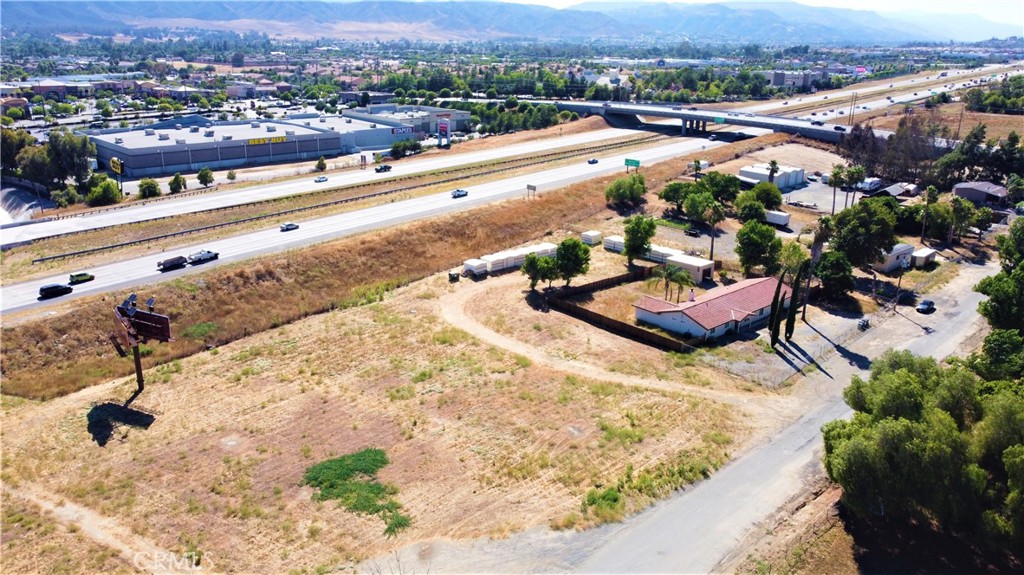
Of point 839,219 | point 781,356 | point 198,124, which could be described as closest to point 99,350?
point 781,356

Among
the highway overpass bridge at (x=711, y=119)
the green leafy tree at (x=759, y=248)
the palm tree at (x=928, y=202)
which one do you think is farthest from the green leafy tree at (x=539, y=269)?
the highway overpass bridge at (x=711, y=119)

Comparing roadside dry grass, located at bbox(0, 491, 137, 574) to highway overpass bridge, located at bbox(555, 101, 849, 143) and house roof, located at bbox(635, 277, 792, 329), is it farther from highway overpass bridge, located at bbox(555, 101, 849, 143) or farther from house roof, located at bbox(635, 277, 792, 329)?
highway overpass bridge, located at bbox(555, 101, 849, 143)

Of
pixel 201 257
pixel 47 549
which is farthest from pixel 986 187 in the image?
pixel 47 549

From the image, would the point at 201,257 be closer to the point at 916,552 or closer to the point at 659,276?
the point at 659,276

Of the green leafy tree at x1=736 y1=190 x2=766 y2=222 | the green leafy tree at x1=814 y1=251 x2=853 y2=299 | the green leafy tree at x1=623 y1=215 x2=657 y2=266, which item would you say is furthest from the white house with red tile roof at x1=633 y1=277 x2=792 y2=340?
the green leafy tree at x1=736 y1=190 x2=766 y2=222

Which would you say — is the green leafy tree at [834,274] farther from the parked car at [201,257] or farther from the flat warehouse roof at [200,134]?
the flat warehouse roof at [200,134]

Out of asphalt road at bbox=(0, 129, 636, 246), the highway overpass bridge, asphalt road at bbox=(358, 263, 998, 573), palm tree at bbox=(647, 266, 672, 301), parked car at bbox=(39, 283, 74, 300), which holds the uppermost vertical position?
the highway overpass bridge
